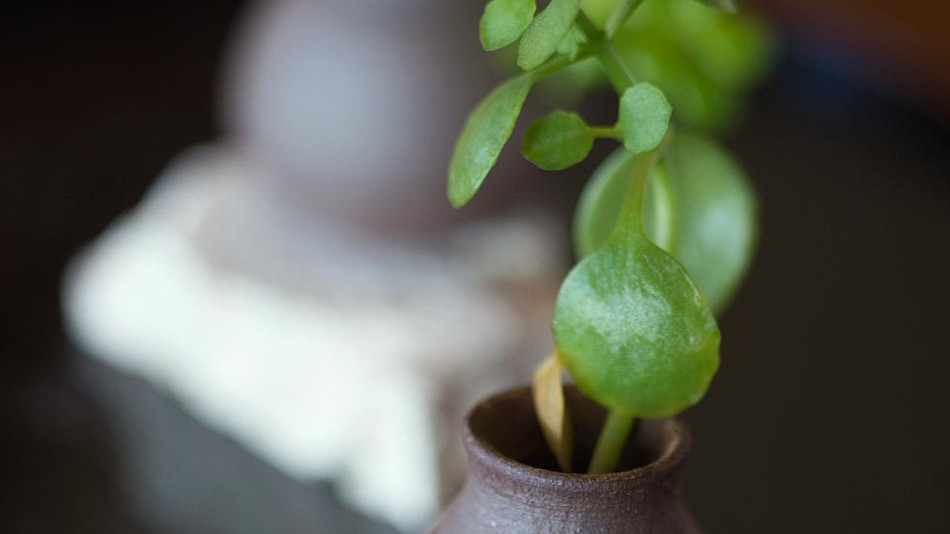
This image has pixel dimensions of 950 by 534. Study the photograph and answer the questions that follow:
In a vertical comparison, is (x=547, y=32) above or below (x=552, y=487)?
above

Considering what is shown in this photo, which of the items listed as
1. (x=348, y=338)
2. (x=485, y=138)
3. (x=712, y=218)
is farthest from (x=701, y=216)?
(x=348, y=338)

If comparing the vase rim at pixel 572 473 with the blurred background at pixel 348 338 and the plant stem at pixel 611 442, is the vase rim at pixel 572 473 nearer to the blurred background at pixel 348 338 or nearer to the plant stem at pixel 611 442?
the plant stem at pixel 611 442

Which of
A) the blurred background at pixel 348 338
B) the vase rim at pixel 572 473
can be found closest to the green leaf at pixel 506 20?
the vase rim at pixel 572 473

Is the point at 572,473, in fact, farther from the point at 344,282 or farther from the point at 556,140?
the point at 344,282

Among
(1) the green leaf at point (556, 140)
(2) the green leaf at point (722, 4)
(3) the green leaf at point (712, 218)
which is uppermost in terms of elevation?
(2) the green leaf at point (722, 4)

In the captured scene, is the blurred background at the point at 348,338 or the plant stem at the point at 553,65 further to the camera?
the blurred background at the point at 348,338

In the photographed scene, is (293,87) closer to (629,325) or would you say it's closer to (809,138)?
(629,325)

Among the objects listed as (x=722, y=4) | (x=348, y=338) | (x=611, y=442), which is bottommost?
(x=348, y=338)

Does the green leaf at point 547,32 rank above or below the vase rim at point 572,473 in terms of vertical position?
above
